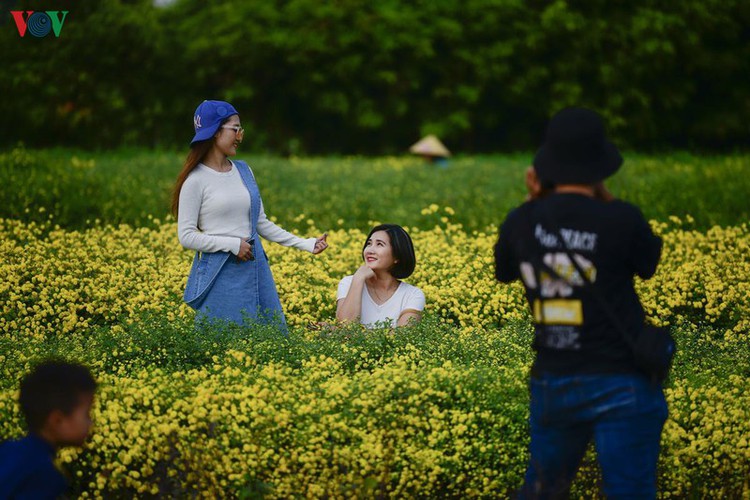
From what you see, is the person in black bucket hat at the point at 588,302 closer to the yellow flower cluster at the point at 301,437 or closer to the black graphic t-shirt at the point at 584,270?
the black graphic t-shirt at the point at 584,270

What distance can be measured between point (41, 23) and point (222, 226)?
1946 cm

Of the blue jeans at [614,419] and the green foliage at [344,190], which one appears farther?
the green foliage at [344,190]

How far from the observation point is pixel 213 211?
5.79m

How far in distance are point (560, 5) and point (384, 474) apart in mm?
24579

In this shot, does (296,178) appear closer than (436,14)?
Yes

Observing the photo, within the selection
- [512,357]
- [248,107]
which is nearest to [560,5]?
[248,107]

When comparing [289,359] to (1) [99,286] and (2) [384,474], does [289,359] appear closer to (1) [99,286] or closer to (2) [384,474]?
(2) [384,474]

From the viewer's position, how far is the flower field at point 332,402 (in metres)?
4.66

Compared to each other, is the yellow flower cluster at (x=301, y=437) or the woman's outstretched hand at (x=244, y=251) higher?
the woman's outstretched hand at (x=244, y=251)

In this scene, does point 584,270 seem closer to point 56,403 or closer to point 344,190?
point 56,403

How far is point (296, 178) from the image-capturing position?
15445mm

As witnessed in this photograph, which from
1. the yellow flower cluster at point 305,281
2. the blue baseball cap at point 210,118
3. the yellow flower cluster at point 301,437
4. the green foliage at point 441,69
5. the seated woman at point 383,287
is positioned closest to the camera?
the yellow flower cluster at point 301,437

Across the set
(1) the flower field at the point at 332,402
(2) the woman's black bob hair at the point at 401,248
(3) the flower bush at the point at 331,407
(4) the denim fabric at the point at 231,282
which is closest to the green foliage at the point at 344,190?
(1) the flower field at the point at 332,402

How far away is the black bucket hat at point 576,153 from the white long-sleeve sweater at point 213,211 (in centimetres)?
272
